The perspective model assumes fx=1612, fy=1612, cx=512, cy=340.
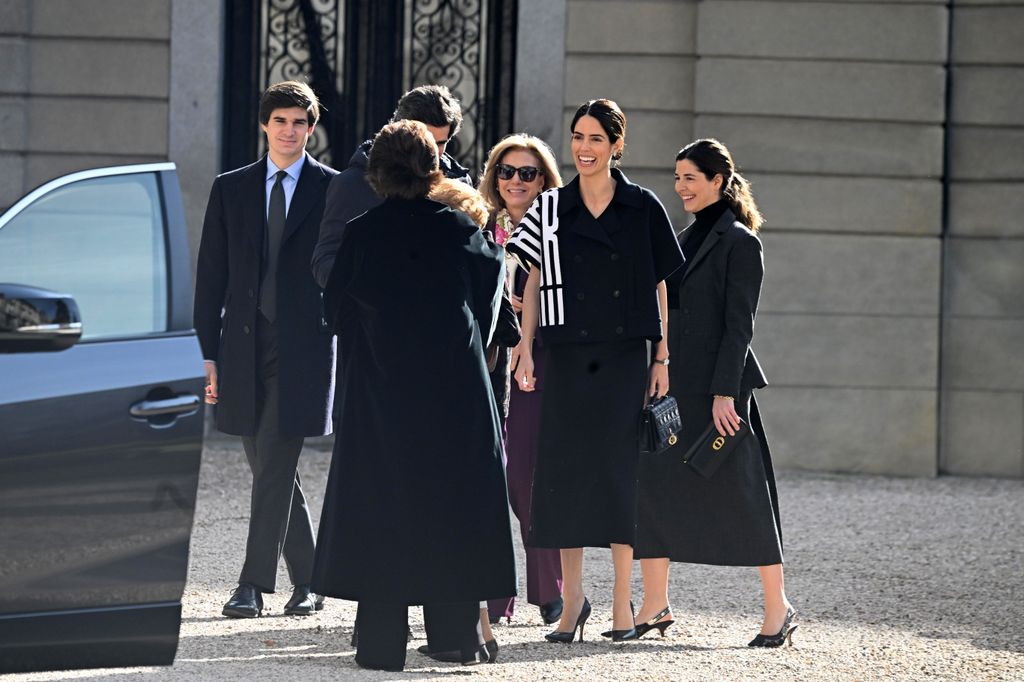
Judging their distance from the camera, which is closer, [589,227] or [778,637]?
[589,227]

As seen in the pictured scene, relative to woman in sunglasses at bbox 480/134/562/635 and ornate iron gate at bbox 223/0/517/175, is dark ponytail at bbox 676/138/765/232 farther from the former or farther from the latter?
ornate iron gate at bbox 223/0/517/175

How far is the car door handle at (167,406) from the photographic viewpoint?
384 cm

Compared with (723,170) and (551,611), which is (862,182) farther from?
(551,611)

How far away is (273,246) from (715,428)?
1719mm

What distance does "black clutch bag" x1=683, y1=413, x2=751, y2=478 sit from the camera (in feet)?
17.6

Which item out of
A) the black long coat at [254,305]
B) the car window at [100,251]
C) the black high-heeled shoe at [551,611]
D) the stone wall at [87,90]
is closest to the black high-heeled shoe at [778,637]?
the black high-heeled shoe at [551,611]

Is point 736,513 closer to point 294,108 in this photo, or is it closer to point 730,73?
point 294,108

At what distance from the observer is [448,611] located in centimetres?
481

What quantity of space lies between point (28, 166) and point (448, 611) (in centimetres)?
685

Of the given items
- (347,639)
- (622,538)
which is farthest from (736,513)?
(347,639)

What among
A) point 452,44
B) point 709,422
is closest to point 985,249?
point 452,44

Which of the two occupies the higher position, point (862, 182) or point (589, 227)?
point (862, 182)

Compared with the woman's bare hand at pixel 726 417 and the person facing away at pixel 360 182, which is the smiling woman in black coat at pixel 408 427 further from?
the woman's bare hand at pixel 726 417

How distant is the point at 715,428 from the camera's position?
17.7ft
